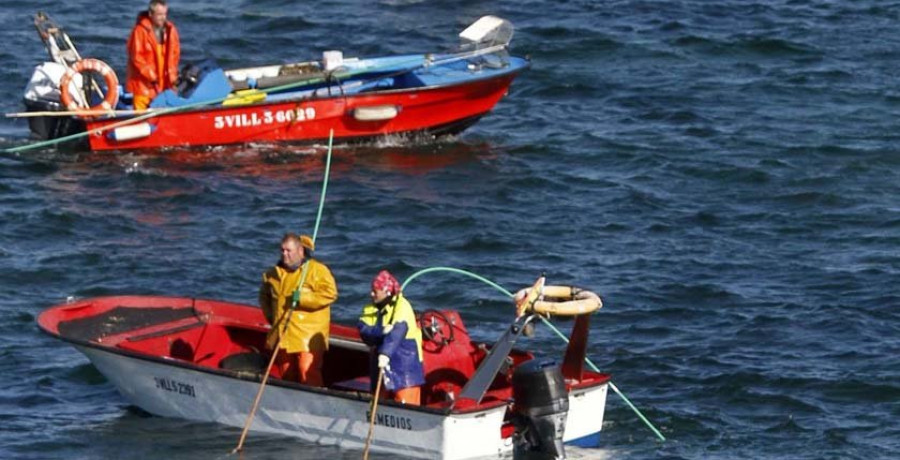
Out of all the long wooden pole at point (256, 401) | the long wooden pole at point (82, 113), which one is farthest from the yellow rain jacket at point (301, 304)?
the long wooden pole at point (82, 113)

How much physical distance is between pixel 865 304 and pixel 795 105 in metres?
7.01

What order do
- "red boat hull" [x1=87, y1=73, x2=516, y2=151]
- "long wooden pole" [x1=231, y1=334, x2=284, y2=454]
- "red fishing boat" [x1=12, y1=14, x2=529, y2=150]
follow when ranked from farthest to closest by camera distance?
1. "red boat hull" [x1=87, y1=73, x2=516, y2=151]
2. "red fishing boat" [x1=12, y1=14, x2=529, y2=150]
3. "long wooden pole" [x1=231, y1=334, x2=284, y2=454]

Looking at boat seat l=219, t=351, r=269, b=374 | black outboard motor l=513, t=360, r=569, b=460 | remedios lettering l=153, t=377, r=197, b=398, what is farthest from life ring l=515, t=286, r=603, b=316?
remedios lettering l=153, t=377, r=197, b=398

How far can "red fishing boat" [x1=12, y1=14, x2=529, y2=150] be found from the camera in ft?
66.7

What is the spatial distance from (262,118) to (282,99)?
1.04 feet

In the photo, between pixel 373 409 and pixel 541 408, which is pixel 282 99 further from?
pixel 541 408

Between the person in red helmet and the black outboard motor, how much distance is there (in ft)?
2.42

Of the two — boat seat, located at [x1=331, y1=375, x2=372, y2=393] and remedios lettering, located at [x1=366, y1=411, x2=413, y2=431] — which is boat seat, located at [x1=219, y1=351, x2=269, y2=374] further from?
remedios lettering, located at [x1=366, y1=411, x2=413, y2=431]

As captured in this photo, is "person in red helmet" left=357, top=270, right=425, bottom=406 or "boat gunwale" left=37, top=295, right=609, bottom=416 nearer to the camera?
"boat gunwale" left=37, top=295, right=609, bottom=416

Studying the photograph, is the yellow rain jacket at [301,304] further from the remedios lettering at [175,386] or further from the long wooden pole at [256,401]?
the remedios lettering at [175,386]

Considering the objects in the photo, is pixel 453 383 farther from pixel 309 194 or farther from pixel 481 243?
pixel 309 194

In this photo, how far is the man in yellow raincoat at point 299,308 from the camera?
1383 centimetres

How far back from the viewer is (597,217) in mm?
19766

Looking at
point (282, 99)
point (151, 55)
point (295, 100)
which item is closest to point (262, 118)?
point (282, 99)
